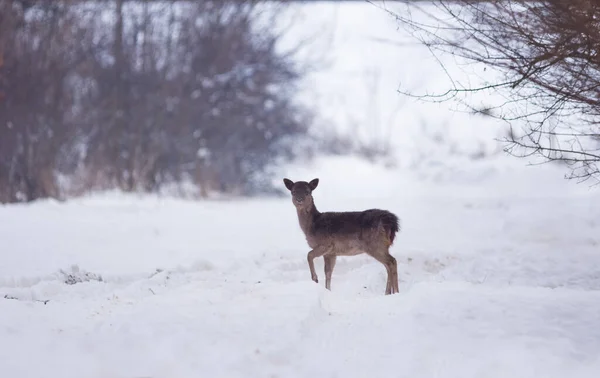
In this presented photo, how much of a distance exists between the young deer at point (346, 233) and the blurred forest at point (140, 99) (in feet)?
44.1

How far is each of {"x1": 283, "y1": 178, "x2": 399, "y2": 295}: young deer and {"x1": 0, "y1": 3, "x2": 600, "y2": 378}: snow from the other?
1.63ft

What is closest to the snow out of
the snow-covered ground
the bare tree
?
the snow-covered ground

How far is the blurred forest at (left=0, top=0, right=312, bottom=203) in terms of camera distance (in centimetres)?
2136

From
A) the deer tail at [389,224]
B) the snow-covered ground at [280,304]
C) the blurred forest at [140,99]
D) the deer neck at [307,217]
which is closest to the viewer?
the snow-covered ground at [280,304]

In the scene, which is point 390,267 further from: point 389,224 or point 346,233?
point 346,233

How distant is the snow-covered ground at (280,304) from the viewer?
6250 millimetres

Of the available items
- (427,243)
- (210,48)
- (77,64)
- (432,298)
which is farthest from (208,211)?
(432,298)

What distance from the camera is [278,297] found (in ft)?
25.5

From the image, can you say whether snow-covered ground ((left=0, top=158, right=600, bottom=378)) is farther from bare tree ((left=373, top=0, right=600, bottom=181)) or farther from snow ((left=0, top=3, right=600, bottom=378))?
bare tree ((left=373, top=0, right=600, bottom=181))

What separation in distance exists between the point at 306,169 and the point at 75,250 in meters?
28.6

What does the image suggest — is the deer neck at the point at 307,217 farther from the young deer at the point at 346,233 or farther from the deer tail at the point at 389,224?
the deer tail at the point at 389,224

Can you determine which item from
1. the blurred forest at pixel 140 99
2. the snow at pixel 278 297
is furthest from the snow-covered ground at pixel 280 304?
the blurred forest at pixel 140 99

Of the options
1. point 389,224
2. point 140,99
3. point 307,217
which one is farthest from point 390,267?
point 140,99

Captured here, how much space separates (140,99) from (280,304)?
70.4 ft
